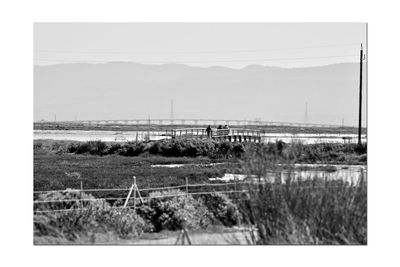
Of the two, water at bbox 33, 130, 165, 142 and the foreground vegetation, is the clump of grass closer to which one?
the foreground vegetation

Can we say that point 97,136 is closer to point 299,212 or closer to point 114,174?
point 114,174

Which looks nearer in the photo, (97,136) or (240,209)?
(240,209)

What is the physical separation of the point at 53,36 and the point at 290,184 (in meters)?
21.9

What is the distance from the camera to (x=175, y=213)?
635 inches

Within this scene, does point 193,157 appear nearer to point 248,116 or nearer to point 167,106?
point 248,116

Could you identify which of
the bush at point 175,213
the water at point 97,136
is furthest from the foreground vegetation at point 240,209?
the water at point 97,136

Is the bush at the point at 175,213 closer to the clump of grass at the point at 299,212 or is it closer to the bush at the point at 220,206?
the bush at the point at 220,206

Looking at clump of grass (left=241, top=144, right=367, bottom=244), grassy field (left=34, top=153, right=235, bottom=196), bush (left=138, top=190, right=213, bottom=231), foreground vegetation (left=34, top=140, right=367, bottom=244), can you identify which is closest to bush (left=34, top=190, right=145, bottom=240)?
foreground vegetation (left=34, top=140, right=367, bottom=244)

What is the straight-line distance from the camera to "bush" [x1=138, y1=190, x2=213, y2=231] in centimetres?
1595

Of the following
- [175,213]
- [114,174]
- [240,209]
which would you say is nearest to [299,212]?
[240,209]

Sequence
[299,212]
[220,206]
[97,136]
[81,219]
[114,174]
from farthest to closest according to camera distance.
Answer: [97,136] < [114,174] < [220,206] < [81,219] < [299,212]

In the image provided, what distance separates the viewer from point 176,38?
54.8 meters

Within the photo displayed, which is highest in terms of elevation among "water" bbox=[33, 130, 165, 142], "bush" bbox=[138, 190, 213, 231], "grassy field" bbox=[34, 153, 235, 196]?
"water" bbox=[33, 130, 165, 142]
